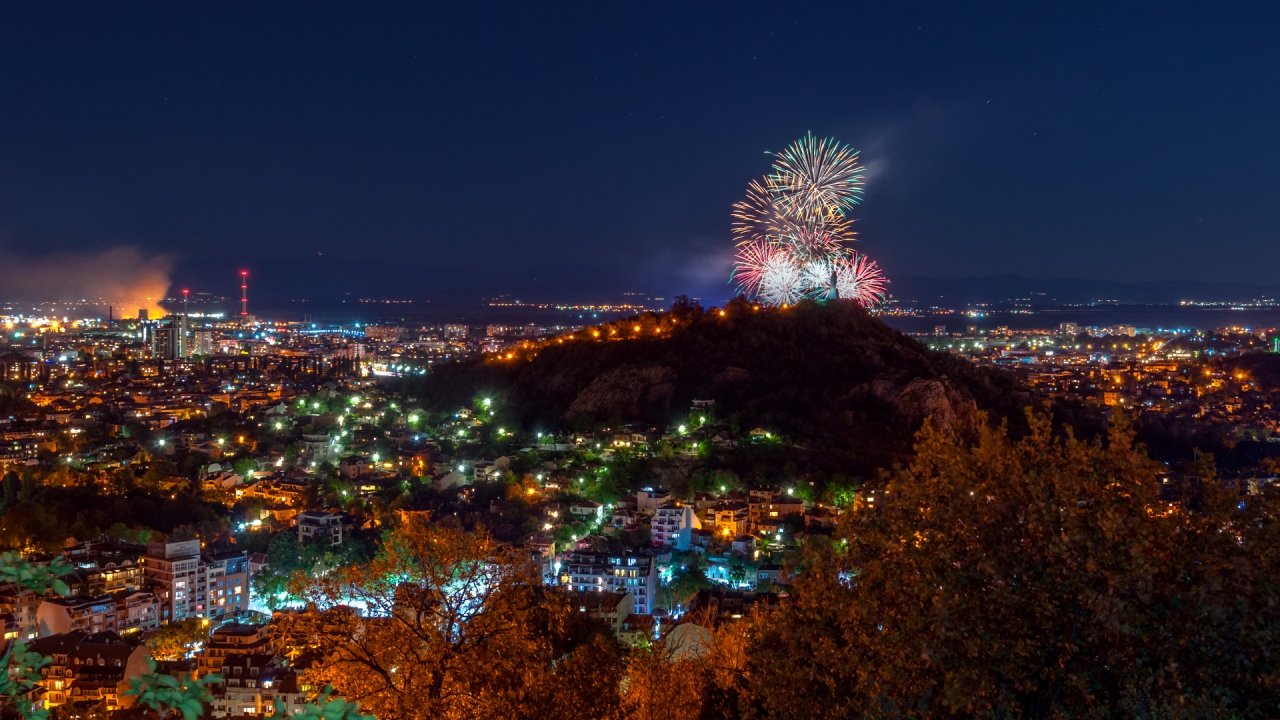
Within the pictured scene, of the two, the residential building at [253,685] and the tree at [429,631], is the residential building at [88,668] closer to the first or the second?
the residential building at [253,685]

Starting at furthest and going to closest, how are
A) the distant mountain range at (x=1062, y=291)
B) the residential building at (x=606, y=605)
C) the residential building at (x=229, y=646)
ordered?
the distant mountain range at (x=1062, y=291), the residential building at (x=606, y=605), the residential building at (x=229, y=646)

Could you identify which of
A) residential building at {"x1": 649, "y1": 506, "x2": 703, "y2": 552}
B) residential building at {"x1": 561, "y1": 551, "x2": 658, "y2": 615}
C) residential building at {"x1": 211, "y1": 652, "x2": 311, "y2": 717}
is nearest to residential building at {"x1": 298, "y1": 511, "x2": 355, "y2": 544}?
residential building at {"x1": 561, "y1": 551, "x2": 658, "y2": 615}

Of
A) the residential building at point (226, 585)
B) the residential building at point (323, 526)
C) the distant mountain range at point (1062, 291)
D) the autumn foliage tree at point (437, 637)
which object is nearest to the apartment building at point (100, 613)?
the residential building at point (226, 585)

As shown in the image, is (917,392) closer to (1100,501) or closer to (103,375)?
(1100,501)

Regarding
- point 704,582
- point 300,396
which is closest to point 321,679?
point 704,582

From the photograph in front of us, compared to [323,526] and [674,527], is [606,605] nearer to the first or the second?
[674,527]

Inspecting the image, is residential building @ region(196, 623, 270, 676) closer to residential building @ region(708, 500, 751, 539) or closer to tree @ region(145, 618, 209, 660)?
tree @ region(145, 618, 209, 660)

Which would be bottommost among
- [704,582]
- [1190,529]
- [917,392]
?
[704,582]
